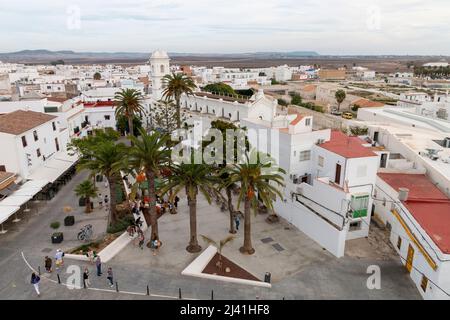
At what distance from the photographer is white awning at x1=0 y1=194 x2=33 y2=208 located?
27.7 meters

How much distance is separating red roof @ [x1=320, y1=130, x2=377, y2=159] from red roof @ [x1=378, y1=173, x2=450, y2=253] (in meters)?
4.12

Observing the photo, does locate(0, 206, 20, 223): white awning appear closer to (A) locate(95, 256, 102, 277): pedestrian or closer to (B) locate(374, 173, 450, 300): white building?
(A) locate(95, 256, 102, 277): pedestrian

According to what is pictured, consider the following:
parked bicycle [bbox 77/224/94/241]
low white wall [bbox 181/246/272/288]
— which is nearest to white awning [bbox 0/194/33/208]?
parked bicycle [bbox 77/224/94/241]

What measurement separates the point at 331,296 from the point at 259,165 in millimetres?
9142

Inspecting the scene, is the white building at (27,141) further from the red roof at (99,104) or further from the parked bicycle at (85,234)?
the red roof at (99,104)

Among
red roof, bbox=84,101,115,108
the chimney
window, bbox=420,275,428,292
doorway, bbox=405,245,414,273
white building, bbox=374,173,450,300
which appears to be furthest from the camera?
red roof, bbox=84,101,115,108

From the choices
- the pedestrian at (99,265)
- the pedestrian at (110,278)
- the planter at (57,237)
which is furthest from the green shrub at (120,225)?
the pedestrian at (110,278)

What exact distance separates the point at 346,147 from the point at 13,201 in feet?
88.5

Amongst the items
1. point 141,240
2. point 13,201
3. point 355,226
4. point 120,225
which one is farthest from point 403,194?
point 13,201

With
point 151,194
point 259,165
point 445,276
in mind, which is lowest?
point 445,276

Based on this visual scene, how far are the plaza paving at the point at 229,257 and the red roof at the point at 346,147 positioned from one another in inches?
263

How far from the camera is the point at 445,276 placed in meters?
18.8

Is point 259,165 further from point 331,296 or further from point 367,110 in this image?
point 367,110

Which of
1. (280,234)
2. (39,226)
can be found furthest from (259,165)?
(39,226)
